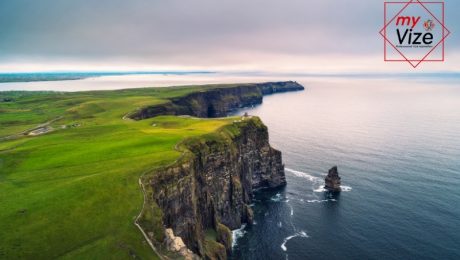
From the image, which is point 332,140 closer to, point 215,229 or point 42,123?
point 215,229

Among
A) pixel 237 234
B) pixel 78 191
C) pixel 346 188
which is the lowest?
pixel 237 234

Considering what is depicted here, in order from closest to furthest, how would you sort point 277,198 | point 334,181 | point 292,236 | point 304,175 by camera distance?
point 292,236, point 277,198, point 334,181, point 304,175

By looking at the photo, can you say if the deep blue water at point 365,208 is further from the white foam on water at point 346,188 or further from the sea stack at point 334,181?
the sea stack at point 334,181

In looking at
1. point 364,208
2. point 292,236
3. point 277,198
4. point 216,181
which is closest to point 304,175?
point 277,198

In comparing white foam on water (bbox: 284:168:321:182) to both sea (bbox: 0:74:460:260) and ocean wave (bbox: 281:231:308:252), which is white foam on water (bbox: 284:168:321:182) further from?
ocean wave (bbox: 281:231:308:252)

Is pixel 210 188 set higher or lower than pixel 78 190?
lower

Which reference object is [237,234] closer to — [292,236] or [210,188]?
Answer: [210,188]

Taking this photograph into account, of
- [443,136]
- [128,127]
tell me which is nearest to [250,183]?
[128,127]

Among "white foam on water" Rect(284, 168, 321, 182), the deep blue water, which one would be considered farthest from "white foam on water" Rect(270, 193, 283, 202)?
"white foam on water" Rect(284, 168, 321, 182)
